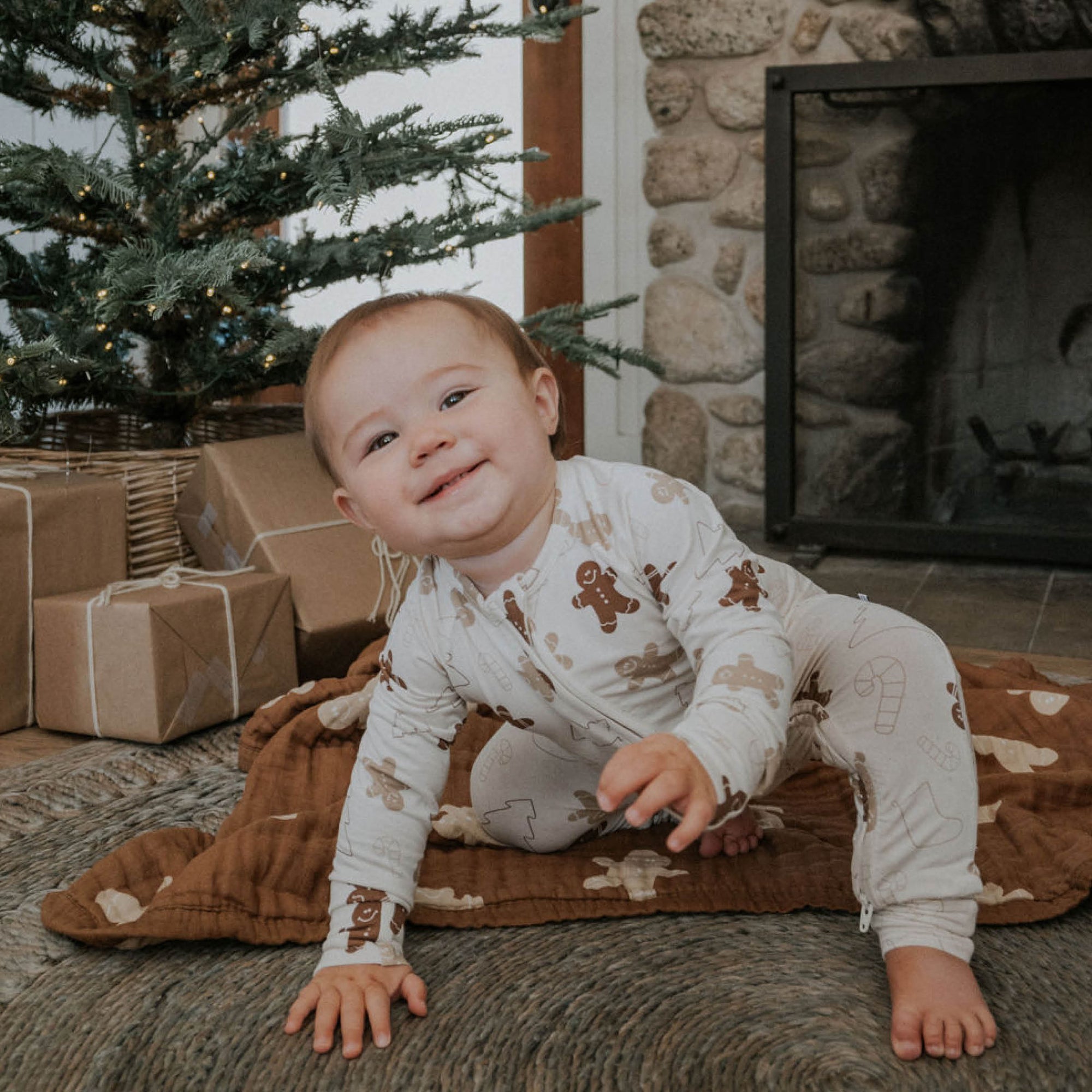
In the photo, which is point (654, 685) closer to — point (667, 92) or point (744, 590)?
point (744, 590)

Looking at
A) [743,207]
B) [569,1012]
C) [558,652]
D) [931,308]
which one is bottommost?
[569,1012]

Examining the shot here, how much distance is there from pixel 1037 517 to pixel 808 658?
4.58 feet

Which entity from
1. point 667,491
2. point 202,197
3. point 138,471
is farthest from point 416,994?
point 202,197

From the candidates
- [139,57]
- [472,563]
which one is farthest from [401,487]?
[139,57]

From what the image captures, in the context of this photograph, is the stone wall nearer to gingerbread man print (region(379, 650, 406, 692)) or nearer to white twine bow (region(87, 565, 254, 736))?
white twine bow (region(87, 565, 254, 736))

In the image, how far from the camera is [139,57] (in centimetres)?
161

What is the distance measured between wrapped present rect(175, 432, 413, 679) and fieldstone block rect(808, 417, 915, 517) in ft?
3.19

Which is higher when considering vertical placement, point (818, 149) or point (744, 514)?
point (818, 149)

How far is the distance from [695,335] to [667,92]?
461 mm

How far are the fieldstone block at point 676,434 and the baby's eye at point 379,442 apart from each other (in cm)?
166

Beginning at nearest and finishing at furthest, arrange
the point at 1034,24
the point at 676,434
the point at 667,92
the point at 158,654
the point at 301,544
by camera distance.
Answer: the point at 158,654 < the point at 301,544 < the point at 1034,24 < the point at 667,92 < the point at 676,434

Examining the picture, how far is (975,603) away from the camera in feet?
6.25

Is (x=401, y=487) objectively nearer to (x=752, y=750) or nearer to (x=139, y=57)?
(x=752, y=750)

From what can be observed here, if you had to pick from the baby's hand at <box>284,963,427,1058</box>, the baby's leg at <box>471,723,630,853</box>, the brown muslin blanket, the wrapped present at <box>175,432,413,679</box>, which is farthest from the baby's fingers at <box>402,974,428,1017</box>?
the wrapped present at <box>175,432,413,679</box>
